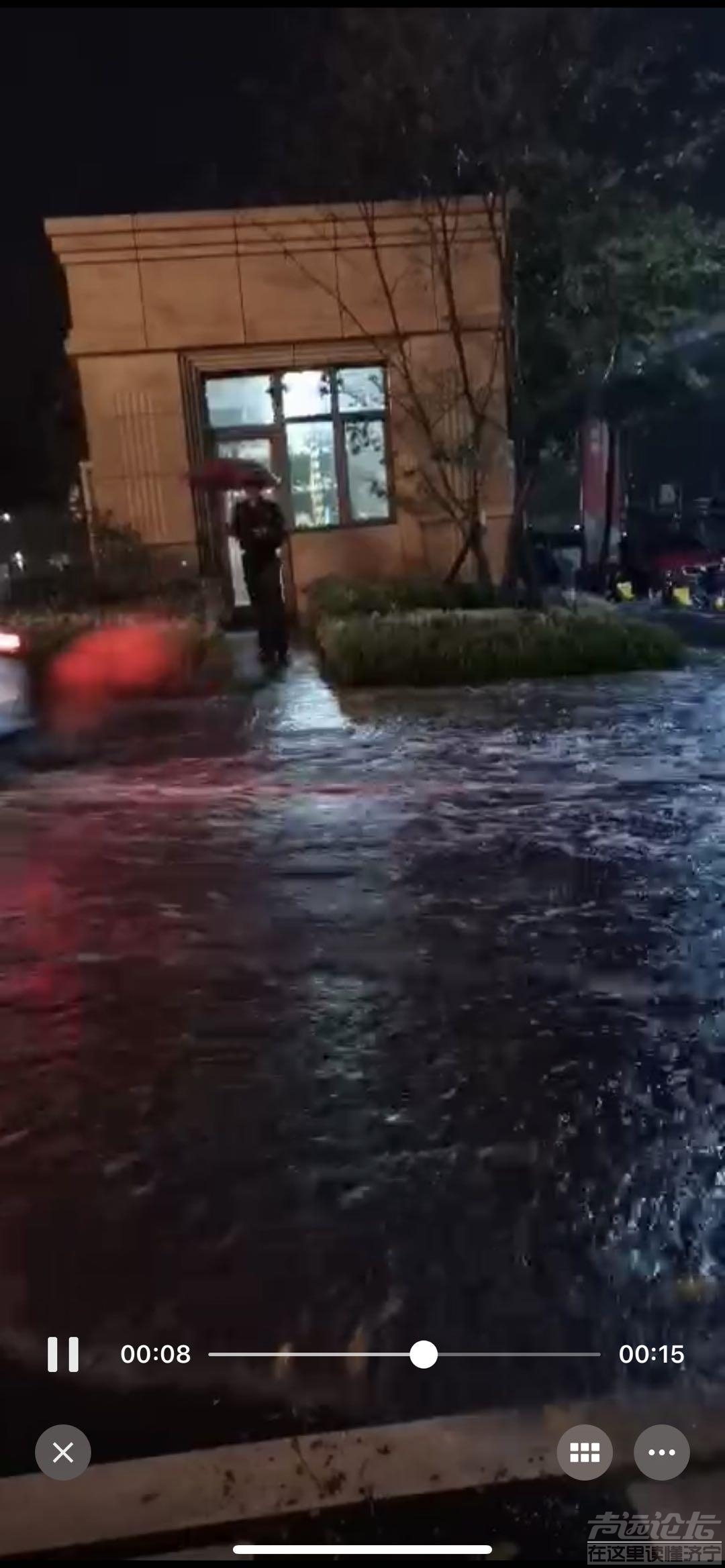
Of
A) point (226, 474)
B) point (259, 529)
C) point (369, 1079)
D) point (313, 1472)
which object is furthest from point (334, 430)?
point (313, 1472)

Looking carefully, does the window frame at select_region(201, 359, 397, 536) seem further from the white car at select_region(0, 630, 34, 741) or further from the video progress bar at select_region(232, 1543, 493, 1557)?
the video progress bar at select_region(232, 1543, 493, 1557)

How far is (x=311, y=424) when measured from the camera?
16.2m

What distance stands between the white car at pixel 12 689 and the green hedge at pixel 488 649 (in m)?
3.04

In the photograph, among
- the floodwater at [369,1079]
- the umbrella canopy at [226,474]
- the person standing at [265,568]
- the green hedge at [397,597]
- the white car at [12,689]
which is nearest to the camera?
the floodwater at [369,1079]

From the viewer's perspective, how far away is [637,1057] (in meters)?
3.96

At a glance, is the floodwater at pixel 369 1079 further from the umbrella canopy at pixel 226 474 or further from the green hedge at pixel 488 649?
the umbrella canopy at pixel 226 474

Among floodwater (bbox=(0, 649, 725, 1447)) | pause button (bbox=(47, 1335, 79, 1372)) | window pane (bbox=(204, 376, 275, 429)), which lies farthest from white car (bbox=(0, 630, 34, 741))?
window pane (bbox=(204, 376, 275, 429))

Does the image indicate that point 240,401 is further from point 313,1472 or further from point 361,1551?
point 361,1551

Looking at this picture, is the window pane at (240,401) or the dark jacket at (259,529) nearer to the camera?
the dark jacket at (259,529)

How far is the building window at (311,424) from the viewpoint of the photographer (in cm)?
1614
